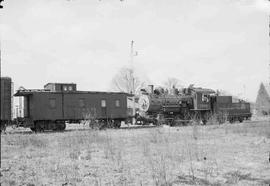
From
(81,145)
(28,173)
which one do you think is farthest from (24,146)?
(28,173)

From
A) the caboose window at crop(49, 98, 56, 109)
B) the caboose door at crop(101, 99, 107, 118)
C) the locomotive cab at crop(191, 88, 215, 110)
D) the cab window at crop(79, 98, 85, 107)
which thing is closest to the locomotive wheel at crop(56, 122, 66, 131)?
the caboose window at crop(49, 98, 56, 109)

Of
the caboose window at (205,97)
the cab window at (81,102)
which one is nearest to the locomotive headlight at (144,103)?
the caboose window at (205,97)

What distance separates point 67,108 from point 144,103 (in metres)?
7.52

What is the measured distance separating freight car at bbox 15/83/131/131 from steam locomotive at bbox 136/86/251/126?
2422 mm

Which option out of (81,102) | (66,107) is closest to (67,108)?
(66,107)

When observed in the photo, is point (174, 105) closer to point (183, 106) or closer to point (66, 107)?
point (183, 106)

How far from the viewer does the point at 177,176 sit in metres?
7.48

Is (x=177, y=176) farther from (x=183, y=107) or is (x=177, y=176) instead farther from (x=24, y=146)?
(x=183, y=107)

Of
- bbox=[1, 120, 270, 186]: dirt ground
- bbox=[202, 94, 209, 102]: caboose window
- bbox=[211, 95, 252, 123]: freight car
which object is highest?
bbox=[202, 94, 209, 102]: caboose window

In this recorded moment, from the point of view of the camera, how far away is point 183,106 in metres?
28.8

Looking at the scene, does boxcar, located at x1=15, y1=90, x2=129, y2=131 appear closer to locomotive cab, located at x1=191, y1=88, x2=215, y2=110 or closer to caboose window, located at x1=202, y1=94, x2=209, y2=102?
locomotive cab, located at x1=191, y1=88, x2=215, y2=110

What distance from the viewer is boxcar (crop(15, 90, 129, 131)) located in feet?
69.4

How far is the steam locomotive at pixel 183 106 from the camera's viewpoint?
27.5 m

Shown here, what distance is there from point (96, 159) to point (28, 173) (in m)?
2.50
